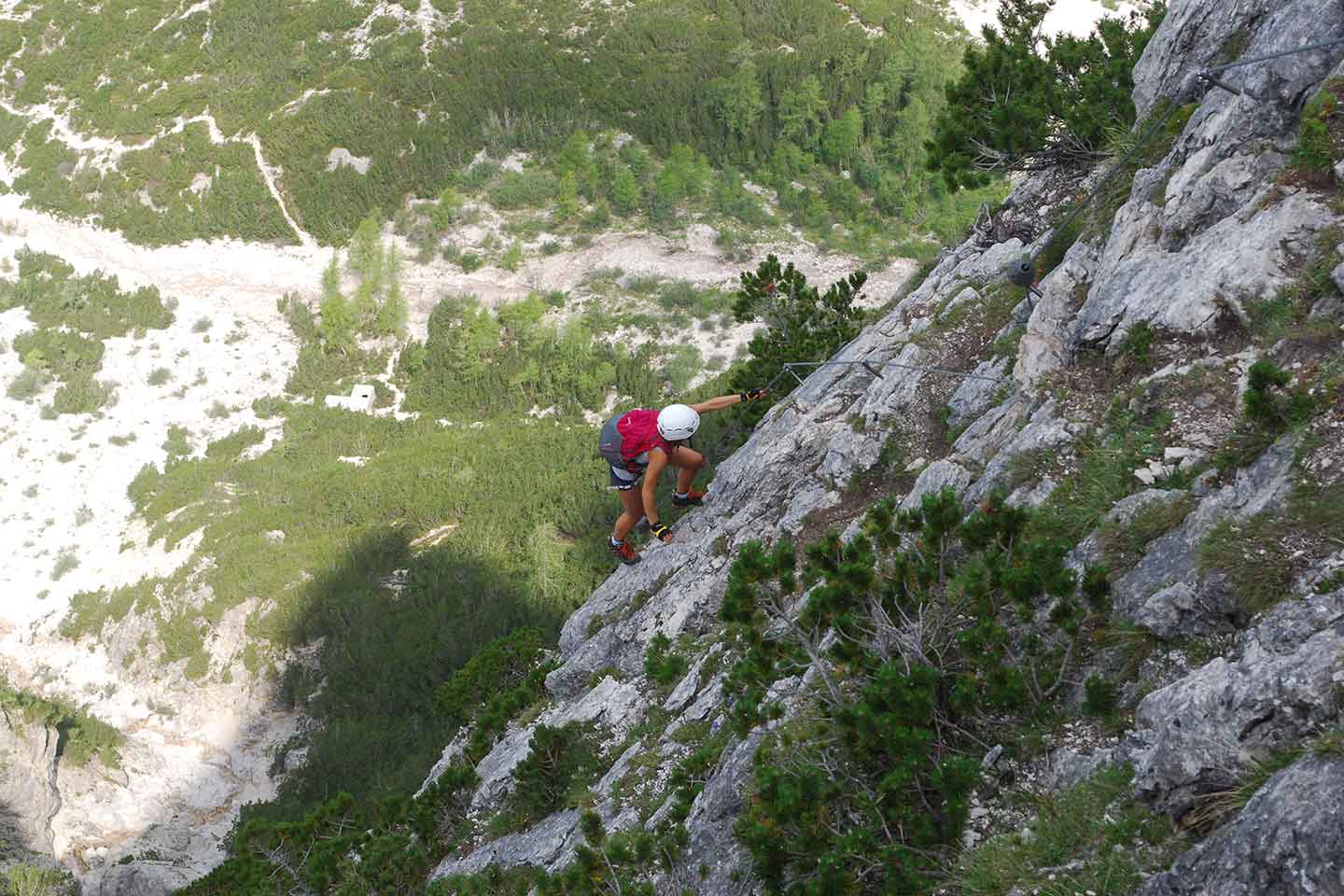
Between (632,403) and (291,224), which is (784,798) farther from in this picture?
(291,224)

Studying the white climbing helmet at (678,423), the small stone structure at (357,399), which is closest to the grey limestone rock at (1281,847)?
the white climbing helmet at (678,423)

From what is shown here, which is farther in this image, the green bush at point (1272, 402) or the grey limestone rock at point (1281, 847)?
the green bush at point (1272, 402)

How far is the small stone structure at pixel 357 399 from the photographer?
3219 cm

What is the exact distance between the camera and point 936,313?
11758 millimetres

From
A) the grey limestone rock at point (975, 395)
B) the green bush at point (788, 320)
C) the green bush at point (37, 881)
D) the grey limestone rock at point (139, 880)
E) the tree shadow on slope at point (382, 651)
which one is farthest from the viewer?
the tree shadow on slope at point (382, 651)

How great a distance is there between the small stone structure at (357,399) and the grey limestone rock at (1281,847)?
31.4 meters

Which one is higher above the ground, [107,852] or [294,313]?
[294,313]

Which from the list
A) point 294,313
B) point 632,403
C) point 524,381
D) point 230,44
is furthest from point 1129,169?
point 230,44

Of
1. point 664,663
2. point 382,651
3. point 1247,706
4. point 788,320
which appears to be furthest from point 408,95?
point 1247,706

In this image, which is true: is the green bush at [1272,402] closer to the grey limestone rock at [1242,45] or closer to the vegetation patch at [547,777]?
the grey limestone rock at [1242,45]

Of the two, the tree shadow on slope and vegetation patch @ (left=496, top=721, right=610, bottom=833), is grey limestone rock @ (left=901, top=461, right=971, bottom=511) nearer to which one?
vegetation patch @ (left=496, top=721, right=610, bottom=833)

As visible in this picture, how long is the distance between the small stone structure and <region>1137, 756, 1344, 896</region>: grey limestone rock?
103ft

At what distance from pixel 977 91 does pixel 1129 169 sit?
4272 millimetres

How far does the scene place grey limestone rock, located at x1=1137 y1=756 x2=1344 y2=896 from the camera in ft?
9.85
